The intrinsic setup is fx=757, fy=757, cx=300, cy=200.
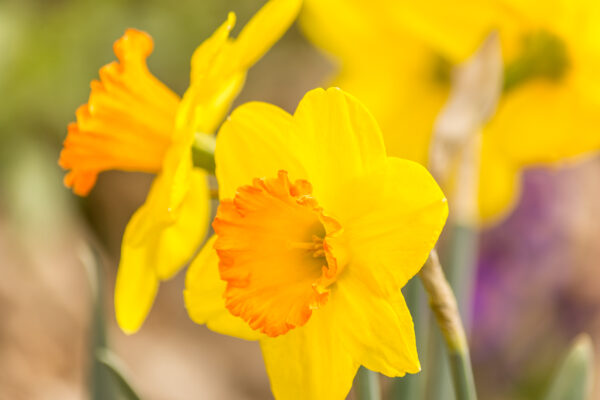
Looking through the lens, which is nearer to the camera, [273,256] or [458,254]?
[273,256]

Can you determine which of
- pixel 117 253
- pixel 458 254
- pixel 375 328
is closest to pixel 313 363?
pixel 375 328

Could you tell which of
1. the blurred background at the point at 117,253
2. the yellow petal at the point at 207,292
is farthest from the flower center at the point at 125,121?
the blurred background at the point at 117,253

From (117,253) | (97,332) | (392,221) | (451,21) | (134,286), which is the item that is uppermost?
(451,21)

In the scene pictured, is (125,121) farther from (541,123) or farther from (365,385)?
(541,123)

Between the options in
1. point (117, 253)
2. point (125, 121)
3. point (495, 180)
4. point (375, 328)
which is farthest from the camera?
point (117, 253)

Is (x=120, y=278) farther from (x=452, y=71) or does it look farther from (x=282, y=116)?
(x=452, y=71)

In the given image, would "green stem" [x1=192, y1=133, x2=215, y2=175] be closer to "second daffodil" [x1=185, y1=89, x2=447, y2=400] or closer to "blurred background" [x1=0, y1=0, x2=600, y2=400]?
"second daffodil" [x1=185, y1=89, x2=447, y2=400]

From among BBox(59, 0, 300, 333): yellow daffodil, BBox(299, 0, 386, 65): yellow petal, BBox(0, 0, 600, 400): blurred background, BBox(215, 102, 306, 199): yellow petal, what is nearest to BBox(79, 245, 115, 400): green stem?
BBox(59, 0, 300, 333): yellow daffodil

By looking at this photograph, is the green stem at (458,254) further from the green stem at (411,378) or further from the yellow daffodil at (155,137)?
the yellow daffodil at (155,137)
